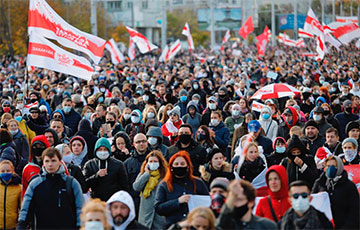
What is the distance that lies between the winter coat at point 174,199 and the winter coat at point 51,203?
787 mm

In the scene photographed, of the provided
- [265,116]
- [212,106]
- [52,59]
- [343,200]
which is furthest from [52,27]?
[343,200]

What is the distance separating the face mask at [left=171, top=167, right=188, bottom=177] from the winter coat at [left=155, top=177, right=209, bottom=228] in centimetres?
6

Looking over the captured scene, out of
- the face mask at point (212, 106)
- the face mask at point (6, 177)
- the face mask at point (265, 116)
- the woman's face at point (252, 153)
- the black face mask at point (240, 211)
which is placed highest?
the face mask at point (212, 106)

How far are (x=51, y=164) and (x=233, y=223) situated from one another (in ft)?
7.50

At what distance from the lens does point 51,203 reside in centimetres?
717

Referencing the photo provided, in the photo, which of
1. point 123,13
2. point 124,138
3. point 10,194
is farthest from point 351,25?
point 123,13

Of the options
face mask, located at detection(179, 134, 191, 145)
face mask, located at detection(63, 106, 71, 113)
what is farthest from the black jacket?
face mask, located at detection(63, 106, 71, 113)

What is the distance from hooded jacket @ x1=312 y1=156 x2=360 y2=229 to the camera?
24.4 ft

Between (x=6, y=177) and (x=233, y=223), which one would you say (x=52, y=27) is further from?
(x=233, y=223)

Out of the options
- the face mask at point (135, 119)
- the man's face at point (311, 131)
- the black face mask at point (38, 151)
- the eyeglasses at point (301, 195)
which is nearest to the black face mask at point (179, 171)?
the eyeglasses at point (301, 195)

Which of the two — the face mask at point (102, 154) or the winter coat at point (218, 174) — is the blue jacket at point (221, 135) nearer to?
the winter coat at point (218, 174)

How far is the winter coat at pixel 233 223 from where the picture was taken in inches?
220

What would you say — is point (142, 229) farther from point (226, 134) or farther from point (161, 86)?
point (161, 86)

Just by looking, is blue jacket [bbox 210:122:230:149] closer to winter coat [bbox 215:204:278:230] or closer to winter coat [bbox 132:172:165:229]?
winter coat [bbox 132:172:165:229]
